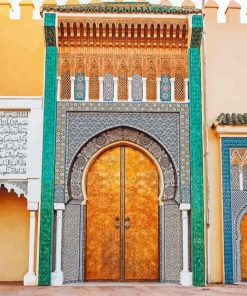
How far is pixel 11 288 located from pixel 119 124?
284cm

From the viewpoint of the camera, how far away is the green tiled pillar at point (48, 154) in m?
7.88

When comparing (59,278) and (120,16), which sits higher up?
(120,16)

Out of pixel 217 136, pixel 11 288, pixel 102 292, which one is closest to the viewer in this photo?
pixel 102 292

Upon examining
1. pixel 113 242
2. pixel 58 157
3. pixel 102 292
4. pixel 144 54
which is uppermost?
pixel 144 54

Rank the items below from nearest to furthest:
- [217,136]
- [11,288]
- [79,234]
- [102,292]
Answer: [102,292] → [11,288] → [79,234] → [217,136]

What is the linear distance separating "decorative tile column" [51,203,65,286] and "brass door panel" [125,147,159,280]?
990 mm

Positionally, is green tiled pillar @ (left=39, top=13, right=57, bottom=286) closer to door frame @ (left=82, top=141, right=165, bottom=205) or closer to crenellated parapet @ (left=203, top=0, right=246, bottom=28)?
door frame @ (left=82, top=141, right=165, bottom=205)

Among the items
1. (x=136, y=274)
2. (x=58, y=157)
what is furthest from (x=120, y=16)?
(x=136, y=274)

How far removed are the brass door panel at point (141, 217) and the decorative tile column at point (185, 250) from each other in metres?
0.43

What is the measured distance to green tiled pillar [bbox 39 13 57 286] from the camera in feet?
25.9

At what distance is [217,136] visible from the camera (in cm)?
866

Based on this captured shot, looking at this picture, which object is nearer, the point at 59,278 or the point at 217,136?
the point at 59,278

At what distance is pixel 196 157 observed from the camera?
8.23 metres

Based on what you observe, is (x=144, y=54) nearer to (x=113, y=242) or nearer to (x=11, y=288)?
(x=113, y=242)
